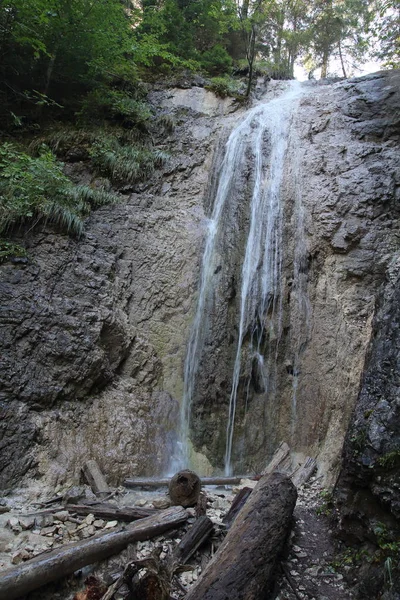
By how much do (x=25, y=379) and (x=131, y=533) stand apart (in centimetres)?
296

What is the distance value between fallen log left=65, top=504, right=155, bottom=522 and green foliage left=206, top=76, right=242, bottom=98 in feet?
40.2

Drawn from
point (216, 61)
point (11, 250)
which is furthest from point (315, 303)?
point (216, 61)

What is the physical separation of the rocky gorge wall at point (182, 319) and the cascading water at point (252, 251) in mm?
160

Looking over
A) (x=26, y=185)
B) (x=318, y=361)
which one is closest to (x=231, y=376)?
(x=318, y=361)

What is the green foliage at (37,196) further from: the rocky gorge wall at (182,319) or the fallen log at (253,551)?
the fallen log at (253,551)

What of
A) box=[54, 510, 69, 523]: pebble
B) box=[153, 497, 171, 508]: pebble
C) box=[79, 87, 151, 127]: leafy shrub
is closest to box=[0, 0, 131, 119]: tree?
box=[79, 87, 151, 127]: leafy shrub

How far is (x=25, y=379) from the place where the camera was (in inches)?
220

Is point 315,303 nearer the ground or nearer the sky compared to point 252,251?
nearer the ground

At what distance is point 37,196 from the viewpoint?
7211 millimetres

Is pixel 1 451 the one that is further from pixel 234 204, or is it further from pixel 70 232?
pixel 234 204

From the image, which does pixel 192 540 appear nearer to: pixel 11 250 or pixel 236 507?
pixel 236 507

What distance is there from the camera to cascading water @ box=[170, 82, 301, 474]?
7.10 metres

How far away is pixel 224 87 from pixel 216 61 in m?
2.83

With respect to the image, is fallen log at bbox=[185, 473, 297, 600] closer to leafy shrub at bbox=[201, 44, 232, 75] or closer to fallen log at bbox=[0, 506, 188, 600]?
fallen log at bbox=[0, 506, 188, 600]
